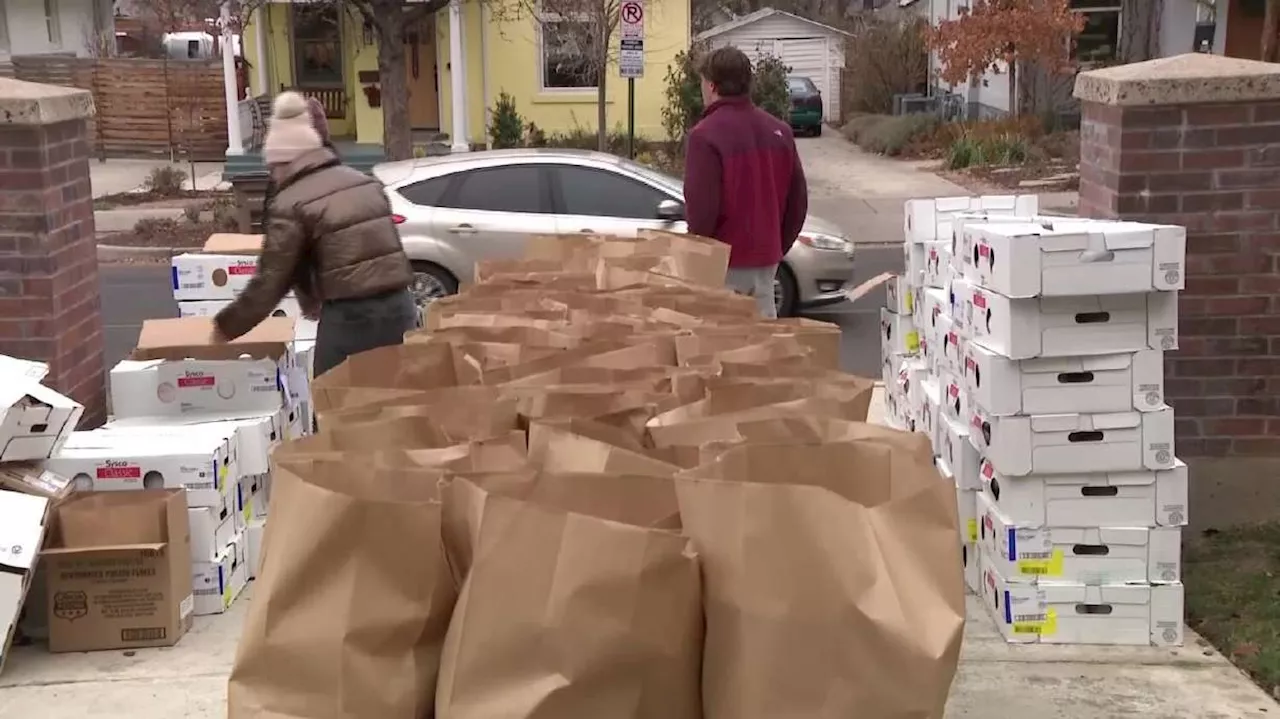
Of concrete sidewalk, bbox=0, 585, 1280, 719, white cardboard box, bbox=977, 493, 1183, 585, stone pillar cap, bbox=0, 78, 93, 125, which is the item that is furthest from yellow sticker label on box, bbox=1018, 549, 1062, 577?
stone pillar cap, bbox=0, 78, 93, 125

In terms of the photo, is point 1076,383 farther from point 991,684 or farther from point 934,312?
point 934,312

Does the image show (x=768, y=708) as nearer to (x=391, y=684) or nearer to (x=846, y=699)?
(x=846, y=699)

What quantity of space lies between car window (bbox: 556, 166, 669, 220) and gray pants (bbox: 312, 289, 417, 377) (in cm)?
579

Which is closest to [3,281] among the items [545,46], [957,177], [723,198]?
[723,198]

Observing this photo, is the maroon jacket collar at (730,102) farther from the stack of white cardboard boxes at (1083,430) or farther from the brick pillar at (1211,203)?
the stack of white cardboard boxes at (1083,430)

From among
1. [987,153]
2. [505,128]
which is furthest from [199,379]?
[987,153]

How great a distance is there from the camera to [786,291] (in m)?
11.0

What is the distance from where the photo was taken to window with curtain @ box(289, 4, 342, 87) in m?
25.6

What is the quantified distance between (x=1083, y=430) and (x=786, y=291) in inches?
257

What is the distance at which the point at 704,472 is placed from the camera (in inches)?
87.1

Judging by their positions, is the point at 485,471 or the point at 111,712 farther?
the point at 111,712

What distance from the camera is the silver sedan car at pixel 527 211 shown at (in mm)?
10680

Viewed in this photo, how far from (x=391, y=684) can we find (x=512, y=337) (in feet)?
5.38

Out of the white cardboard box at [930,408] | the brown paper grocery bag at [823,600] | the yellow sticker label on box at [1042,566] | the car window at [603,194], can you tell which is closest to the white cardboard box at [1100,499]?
the yellow sticker label on box at [1042,566]
